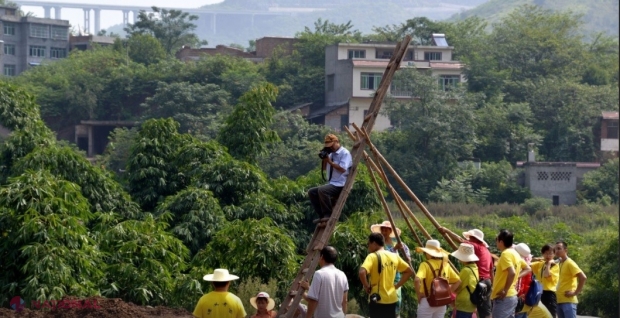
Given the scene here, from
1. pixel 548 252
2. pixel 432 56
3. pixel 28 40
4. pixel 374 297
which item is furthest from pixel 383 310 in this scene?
pixel 28 40

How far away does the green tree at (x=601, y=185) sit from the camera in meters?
58.2

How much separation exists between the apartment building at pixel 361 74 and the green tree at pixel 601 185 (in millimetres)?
11367

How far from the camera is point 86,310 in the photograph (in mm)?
15734

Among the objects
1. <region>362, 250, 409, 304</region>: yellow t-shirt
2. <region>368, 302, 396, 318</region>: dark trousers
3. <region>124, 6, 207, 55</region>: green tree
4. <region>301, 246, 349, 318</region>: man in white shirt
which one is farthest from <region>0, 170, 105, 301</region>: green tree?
<region>124, 6, 207, 55</region>: green tree

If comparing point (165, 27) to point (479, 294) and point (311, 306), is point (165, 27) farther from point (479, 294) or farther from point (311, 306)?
point (311, 306)

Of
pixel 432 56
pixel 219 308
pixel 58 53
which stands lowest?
pixel 219 308

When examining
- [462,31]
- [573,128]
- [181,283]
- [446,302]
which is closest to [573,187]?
[573,128]

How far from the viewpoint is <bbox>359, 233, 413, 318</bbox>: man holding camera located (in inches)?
483

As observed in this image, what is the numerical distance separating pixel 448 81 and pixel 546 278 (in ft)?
192

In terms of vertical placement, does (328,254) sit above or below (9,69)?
below

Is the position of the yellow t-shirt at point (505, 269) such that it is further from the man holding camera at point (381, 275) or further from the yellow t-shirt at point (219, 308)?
the yellow t-shirt at point (219, 308)

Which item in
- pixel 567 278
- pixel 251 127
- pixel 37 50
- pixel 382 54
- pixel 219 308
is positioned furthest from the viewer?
pixel 37 50

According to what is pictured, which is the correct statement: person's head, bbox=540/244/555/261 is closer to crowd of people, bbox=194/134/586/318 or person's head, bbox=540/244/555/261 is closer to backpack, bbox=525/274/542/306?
crowd of people, bbox=194/134/586/318

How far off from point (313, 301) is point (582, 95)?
5955 centimetres
